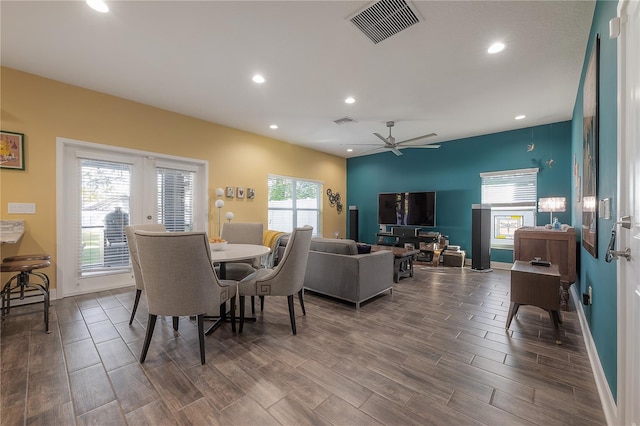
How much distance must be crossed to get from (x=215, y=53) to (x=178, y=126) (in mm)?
2156

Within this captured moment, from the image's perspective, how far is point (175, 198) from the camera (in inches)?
176

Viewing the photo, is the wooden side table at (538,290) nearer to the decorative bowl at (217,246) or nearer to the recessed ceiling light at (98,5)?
the decorative bowl at (217,246)

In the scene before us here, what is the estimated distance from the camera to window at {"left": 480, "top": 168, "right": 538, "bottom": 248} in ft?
16.8

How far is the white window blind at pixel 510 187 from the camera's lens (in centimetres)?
509

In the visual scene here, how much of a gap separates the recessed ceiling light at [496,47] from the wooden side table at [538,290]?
218cm

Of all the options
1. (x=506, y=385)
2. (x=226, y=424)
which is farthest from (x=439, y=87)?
(x=226, y=424)

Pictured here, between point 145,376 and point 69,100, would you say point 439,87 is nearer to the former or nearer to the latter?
point 145,376

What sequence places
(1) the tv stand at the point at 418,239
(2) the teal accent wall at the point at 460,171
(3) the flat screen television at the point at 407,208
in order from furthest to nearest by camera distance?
(3) the flat screen television at the point at 407,208, (1) the tv stand at the point at 418,239, (2) the teal accent wall at the point at 460,171

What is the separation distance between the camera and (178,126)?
4422 millimetres

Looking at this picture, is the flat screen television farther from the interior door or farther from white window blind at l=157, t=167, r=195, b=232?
the interior door

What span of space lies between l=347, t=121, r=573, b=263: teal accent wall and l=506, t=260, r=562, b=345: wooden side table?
339 cm

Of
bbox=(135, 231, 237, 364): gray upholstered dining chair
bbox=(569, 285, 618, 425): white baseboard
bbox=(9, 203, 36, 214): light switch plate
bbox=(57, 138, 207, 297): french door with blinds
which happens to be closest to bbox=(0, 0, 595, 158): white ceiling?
bbox=(57, 138, 207, 297): french door with blinds

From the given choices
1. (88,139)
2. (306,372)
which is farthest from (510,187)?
(88,139)

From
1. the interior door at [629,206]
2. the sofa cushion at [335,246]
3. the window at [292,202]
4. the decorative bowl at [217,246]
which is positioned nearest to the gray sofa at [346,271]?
the sofa cushion at [335,246]
